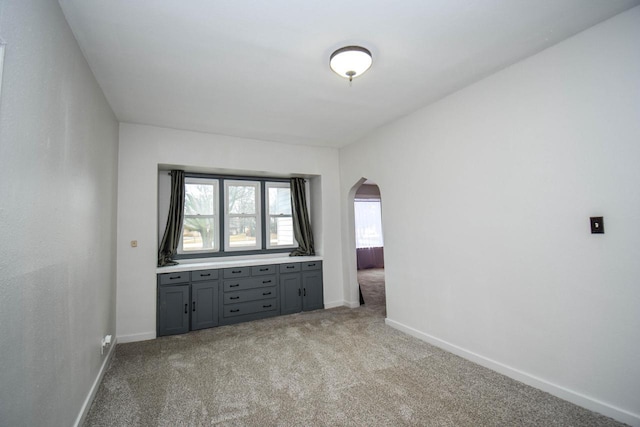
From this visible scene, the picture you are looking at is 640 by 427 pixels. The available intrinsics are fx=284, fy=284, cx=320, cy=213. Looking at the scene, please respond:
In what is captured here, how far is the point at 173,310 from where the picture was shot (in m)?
3.76

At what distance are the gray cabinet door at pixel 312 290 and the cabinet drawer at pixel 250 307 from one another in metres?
0.51

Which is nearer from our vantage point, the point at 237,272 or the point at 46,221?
the point at 46,221

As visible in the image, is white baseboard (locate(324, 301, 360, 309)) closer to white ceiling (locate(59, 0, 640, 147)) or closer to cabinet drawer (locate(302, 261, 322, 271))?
cabinet drawer (locate(302, 261, 322, 271))

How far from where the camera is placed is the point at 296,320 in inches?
164

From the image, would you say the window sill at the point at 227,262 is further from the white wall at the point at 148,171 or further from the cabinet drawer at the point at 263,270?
the white wall at the point at 148,171

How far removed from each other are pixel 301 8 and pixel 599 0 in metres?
1.92

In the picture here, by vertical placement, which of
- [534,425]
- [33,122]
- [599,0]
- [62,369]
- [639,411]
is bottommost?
[534,425]

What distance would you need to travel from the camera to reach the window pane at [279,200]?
16.7ft

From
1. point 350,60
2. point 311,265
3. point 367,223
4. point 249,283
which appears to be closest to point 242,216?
point 249,283

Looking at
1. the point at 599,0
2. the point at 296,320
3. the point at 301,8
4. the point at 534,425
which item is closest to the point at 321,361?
the point at 296,320

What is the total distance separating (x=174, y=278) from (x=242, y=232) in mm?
1323

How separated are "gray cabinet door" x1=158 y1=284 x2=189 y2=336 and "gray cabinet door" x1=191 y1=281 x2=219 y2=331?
0.09 metres

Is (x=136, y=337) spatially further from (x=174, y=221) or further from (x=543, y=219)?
(x=543, y=219)

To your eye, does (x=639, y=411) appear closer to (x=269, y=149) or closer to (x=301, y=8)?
(x=301, y=8)
